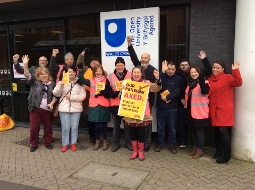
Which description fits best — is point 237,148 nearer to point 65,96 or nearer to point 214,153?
point 214,153

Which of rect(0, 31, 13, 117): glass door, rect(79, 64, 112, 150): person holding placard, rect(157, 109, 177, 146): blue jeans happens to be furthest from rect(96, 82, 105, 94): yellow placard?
rect(0, 31, 13, 117): glass door

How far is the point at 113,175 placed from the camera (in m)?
4.26

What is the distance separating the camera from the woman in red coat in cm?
456

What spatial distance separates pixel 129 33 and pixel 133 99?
5.30 ft

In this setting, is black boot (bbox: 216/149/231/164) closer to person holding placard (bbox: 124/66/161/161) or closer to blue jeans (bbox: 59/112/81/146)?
person holding placard (bbox: 124/66/161/161)

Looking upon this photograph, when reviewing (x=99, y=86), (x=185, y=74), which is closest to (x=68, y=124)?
(x=99, y=86)

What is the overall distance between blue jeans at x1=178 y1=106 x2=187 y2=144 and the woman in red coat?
25.5 inches

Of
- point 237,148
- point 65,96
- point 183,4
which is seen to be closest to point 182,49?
point 183,4

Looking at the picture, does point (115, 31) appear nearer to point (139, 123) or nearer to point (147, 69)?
point (147, 69)

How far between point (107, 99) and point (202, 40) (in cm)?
218

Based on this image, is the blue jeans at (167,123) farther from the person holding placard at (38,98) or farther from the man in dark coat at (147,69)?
the person holding placard at (38,98)

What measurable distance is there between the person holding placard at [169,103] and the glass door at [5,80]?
4.76m

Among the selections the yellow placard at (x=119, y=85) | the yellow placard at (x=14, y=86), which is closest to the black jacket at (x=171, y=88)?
the yellow placard at (x=119, y=85)

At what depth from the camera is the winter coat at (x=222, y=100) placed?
4.55m
